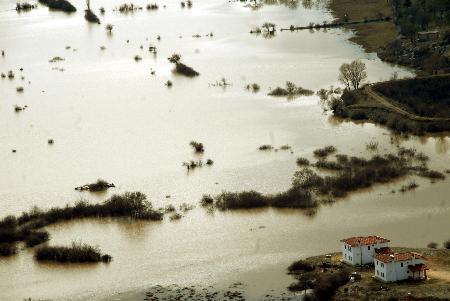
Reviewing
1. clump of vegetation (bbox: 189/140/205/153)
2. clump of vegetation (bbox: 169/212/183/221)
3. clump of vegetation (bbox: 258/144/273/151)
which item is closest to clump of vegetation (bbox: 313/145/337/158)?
clump of vegetation (bbox: 258/144/273/151)

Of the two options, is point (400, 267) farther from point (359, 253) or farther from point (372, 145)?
point (372, 145)

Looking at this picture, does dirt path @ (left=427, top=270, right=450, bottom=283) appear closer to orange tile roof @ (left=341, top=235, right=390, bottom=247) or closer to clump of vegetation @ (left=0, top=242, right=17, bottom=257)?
orange tile roof @ (left=341, top=235, right=390, bottom=247)

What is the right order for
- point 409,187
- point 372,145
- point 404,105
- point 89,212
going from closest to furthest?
point 89,212
point 409,187
point 372,145
point 404,105

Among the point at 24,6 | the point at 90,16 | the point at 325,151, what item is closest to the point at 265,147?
the point at 325,151

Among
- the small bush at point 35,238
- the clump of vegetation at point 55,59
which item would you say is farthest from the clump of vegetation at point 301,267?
the clump of vegetation at point 55,59

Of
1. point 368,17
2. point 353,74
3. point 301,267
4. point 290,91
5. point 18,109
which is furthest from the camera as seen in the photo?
point 368,17

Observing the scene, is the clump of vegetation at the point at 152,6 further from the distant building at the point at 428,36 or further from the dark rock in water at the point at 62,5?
the distant building at the point at 428,36

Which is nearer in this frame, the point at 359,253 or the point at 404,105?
the point at 359,253
